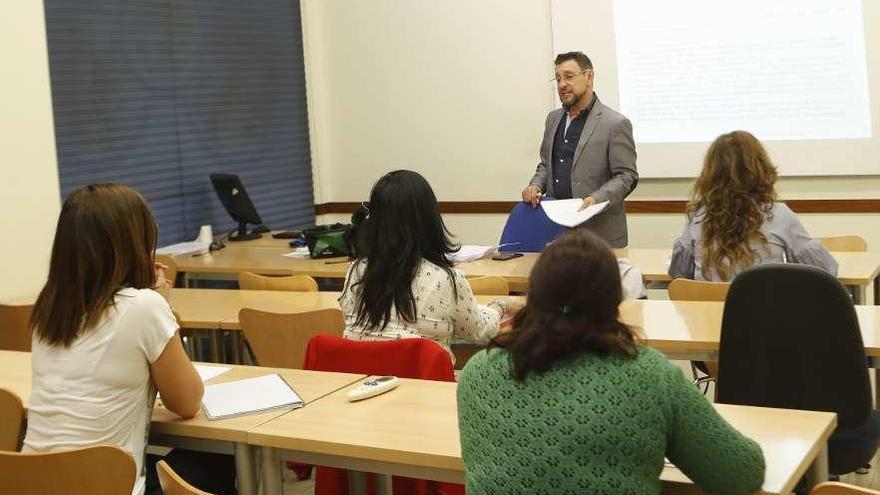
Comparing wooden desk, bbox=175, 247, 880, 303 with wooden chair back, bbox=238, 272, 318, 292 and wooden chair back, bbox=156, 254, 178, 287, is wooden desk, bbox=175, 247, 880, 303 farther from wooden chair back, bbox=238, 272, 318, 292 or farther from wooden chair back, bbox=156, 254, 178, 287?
wooden chair back, bbox=238, 272, 318, 292

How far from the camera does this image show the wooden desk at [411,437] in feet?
7.25

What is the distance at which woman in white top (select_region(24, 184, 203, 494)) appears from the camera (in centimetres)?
250

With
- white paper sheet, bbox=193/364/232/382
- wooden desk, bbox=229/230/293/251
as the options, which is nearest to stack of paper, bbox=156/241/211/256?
wooden desk, bbox=229/230/293/251

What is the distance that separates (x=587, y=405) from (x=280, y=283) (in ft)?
9.89

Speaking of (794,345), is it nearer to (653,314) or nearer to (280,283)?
(653,314)

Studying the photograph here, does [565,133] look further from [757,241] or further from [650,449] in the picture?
[650,449]

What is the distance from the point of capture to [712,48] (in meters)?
6.45

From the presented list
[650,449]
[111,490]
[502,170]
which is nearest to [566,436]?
[650,449]

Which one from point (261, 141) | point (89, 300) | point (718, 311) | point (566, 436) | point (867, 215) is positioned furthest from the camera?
point (261, 141)

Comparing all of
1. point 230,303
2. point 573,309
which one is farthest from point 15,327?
point 573,309

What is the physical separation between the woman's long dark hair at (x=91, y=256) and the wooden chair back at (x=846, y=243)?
3496mm

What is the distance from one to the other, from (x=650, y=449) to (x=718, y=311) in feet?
6.03

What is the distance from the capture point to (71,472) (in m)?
2.27

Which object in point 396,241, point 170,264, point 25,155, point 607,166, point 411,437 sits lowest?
point 411,437
